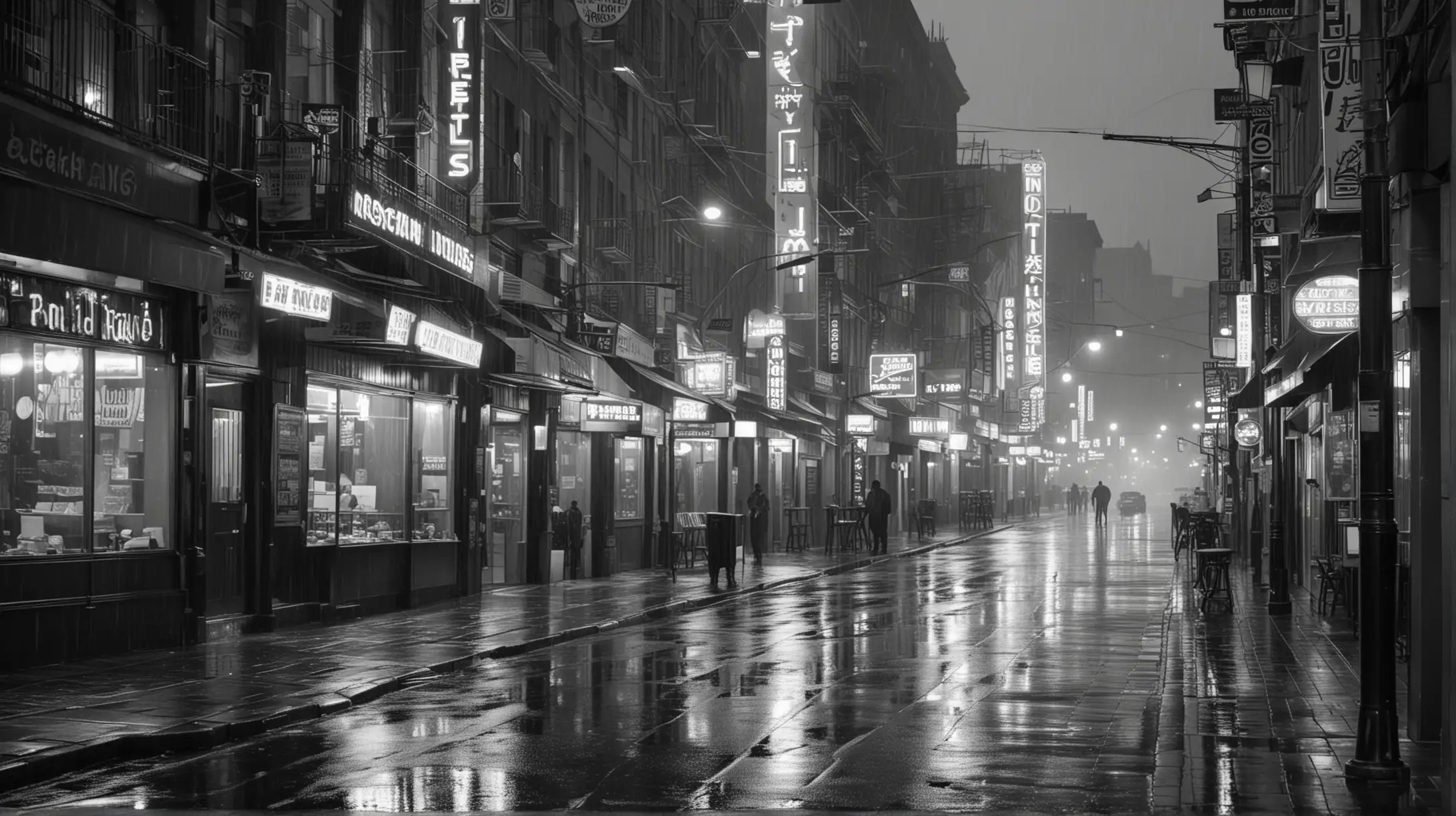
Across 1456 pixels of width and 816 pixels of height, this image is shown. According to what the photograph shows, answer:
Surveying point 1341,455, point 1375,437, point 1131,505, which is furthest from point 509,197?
point 1131,505

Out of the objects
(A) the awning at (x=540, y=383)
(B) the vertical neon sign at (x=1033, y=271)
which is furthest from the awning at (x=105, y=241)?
(B) the vertical neon sign at (x=1033, y=271)

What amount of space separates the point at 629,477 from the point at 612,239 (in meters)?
5.55

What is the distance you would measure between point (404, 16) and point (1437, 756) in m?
18.0

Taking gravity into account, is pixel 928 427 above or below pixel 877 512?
above

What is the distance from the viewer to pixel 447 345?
2320cm

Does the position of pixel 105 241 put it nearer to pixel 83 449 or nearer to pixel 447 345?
pixel 83 449

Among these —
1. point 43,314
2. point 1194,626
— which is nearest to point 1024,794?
point 43,314

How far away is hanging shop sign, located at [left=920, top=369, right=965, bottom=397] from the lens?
237ft

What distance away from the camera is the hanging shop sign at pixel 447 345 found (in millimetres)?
22297

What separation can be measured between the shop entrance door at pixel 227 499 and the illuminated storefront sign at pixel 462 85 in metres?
6.02

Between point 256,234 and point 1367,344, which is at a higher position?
point 256,234

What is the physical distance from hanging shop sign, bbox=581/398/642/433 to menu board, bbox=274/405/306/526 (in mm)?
11235

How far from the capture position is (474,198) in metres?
26.8

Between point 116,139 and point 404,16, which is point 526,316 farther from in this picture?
point 116,139
